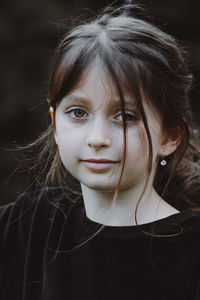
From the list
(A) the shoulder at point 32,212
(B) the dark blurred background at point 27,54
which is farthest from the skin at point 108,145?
(B) the dark blurred background at point 27,54

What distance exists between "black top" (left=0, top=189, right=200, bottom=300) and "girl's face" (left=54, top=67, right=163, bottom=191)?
205 mm

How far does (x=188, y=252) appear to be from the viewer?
1725 mm

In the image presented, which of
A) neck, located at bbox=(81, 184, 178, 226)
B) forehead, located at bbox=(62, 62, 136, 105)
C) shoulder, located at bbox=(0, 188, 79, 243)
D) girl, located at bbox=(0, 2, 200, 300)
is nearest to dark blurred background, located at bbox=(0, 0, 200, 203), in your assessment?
shoulder, located at bbox=(0, 188, 79, 243)

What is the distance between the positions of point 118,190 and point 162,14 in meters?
2.49

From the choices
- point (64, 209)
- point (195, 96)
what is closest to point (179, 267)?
point (64, 209)

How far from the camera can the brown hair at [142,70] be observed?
5.39 ft

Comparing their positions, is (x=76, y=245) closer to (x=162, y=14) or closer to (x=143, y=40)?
(x=143, y=40)

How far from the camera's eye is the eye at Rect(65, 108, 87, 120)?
5.51 feet

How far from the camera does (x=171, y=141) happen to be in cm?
183

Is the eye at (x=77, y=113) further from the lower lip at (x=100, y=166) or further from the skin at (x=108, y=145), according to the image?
the lower lip at (x=100, y=166)

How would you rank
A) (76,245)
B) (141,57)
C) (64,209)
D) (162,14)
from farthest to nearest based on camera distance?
(162,14)
(64,209)
(76,245)
(141,57)

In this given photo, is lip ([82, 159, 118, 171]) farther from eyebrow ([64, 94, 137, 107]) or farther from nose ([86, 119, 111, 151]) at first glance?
eyebrow ([64, 94, 137, 107])

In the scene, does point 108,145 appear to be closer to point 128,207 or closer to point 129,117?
point 129,117

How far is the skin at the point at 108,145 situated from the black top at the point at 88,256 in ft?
0.22
